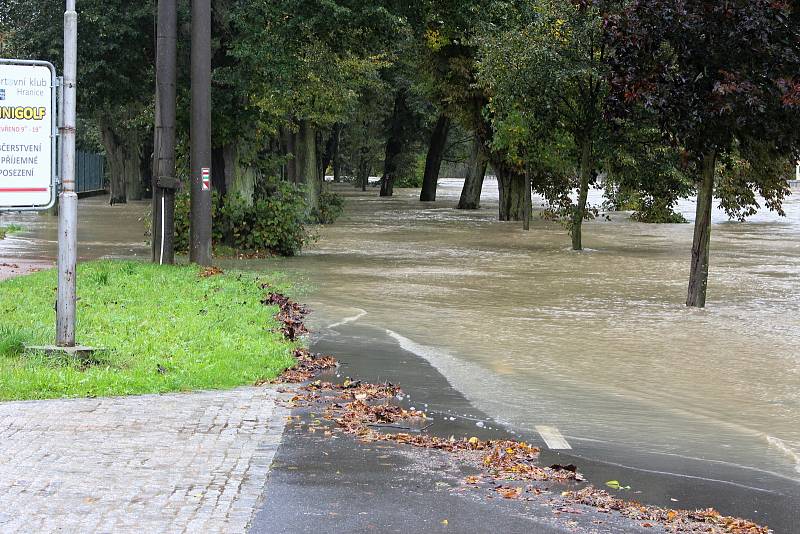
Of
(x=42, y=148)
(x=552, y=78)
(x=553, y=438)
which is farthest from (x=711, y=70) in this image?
(x=552, y=78)

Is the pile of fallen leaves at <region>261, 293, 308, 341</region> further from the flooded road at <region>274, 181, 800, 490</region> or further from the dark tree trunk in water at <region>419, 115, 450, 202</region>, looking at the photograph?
the dark tree trunk in water at <region>419, 115, 450, 202</region>

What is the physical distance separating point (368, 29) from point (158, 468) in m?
17.2

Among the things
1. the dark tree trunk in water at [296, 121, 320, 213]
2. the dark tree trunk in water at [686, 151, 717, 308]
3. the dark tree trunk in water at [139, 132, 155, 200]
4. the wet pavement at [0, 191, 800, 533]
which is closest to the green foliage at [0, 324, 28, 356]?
the wet pavement at [0, 191, 800, 533]

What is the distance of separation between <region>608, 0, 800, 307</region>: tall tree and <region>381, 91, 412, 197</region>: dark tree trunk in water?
48.8 metres

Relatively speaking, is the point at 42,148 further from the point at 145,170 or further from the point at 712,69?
the point at 145,170

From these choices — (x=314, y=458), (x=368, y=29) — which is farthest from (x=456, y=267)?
(x=314, y=458)

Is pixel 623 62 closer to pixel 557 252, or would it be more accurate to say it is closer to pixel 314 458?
pixel 314 458

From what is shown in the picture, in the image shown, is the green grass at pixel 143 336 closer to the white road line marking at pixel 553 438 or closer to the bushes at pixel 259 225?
the white road line marking at pixel 553 438

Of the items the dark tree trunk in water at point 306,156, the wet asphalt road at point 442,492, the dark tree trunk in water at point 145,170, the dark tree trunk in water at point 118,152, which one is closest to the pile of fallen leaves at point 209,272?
the wet asphalt road at point 442,492

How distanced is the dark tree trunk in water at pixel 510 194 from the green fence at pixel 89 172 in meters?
24.6

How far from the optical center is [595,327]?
1498 cm

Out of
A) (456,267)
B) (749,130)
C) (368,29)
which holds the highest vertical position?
(368,29)

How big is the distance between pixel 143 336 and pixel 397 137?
191ft

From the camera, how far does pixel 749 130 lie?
15.8 meters
